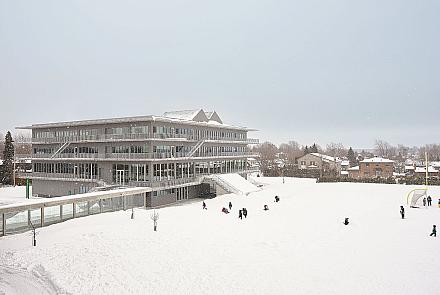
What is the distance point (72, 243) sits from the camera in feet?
85.5

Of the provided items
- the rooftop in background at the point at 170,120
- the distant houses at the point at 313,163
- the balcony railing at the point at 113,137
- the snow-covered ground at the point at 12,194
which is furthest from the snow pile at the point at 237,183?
the distant houses at the point at 313,163

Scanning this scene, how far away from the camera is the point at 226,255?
24562 mm

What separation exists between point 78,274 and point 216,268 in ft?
25.9

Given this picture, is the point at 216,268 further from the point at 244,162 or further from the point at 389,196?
the point at 244,162

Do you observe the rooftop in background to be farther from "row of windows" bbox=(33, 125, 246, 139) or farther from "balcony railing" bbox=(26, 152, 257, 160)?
"balcony railing" bbox=(26, 152, 257, 160)

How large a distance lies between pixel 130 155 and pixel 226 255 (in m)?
24.4

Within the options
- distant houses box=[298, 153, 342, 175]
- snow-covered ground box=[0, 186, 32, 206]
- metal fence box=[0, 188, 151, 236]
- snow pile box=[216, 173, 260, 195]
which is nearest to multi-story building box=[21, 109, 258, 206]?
snow-covered ground box=[0, 186, 32, 206]

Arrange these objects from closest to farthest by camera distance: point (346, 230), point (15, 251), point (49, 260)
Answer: point (49, 260)
point (15, 251)
point (346, 230)

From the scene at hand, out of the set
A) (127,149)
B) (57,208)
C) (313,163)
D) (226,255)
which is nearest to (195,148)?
(127,149)

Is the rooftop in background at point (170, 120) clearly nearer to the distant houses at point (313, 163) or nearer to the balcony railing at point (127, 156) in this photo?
the balcony railing at point (127, 156)

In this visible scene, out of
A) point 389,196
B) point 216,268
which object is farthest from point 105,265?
point 389,196

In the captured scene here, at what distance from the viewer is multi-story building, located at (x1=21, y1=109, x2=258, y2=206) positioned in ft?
149

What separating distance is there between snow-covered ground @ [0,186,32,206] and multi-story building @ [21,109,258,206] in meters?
2.74

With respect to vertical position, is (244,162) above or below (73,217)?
above
